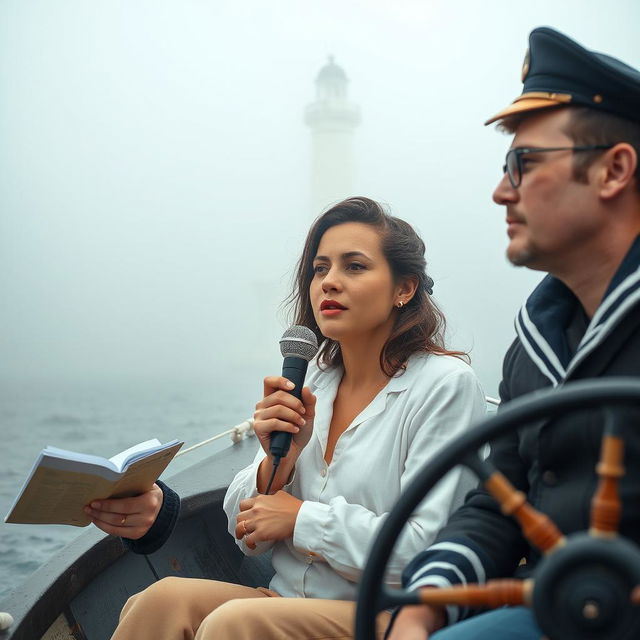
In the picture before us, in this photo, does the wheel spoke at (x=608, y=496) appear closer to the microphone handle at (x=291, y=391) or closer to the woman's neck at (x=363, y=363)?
the microphone handle at (x=291, y=391)

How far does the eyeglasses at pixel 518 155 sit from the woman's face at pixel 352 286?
0.65 meters

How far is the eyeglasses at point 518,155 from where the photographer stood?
136cm

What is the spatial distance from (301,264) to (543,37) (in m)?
0.93

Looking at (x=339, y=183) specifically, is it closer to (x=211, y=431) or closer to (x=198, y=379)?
(x=211, y=431)

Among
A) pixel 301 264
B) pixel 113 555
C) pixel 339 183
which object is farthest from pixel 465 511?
pixel 339 183

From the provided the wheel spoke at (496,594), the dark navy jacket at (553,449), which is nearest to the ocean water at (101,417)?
the dark navy jacket at (553,449)

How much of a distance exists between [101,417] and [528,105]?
183ft

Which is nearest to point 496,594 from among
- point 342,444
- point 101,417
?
point 342,444

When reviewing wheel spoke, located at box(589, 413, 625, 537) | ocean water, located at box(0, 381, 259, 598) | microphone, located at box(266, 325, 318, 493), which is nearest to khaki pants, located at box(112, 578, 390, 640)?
microphone, located at box(266, 325, 318, 493)

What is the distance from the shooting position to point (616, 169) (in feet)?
4.44

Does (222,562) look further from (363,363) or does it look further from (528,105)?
(528,105)

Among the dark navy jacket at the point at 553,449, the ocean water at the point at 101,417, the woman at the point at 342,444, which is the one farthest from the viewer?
the ocean water at the point at 101,417

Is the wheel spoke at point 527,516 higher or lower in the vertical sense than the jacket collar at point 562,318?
lower

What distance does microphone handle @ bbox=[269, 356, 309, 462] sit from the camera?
179cm
